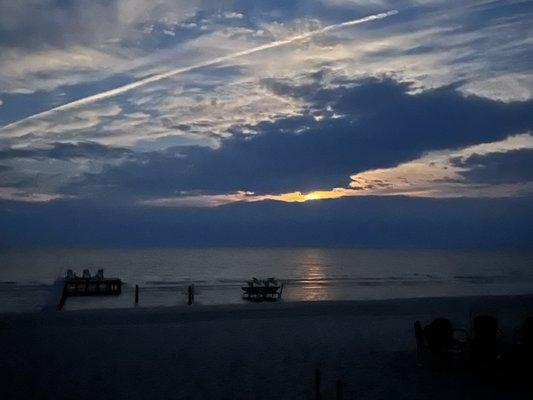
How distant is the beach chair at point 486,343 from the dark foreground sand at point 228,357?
0.61 metres

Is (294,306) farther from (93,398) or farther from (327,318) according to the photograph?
(93,398)

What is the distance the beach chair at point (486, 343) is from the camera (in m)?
10.8

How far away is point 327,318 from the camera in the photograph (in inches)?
740

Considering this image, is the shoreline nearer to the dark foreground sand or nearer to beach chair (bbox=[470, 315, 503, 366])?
the dark foreground sand

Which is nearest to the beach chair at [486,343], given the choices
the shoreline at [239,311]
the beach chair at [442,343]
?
the beach chair at [442,343]

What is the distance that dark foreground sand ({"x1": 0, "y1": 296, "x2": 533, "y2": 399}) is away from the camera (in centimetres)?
983

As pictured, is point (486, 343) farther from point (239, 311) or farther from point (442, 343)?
point (239, 311)

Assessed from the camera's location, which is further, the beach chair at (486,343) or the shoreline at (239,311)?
the shoreline at (239,311)

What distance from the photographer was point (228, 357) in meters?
12.6

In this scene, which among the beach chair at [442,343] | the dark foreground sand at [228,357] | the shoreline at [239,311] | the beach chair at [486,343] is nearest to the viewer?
the dark foreground sand at [228,357]

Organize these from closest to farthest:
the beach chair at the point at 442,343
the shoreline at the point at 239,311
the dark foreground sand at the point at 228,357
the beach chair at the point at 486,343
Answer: the dark foreground sand at the point at 228,357
the beach chair at the point at 486,343
the beach chair at the point at 442,343
the shoreline at the point at 239,311

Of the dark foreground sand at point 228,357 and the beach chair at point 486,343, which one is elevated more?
the beach chair at point 486,343

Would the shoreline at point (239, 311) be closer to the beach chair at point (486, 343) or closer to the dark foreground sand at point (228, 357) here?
the dark foreground sand at point (228, 357)

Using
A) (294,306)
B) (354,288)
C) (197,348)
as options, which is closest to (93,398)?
(197,348)
